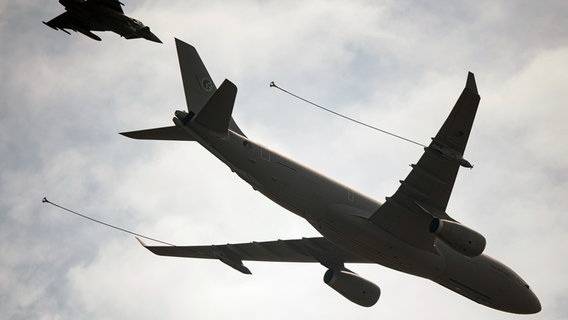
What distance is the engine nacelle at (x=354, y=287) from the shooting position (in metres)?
32.2

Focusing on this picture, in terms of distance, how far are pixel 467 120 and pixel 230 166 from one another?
31.5 feet

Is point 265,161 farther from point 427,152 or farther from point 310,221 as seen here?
point 427,152

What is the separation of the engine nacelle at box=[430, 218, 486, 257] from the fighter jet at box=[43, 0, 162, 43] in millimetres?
14365

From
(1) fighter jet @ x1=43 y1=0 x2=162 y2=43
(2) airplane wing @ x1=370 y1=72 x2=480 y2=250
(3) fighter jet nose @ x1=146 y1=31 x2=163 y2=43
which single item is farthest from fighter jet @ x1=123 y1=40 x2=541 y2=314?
(1) fighter jet @ x1=43 y1=0 x2=162 y2=43

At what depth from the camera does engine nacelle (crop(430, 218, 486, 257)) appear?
25.0 m

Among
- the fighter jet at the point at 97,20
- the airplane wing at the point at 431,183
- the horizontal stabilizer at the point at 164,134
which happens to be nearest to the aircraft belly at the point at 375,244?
the airplane wing at the point at 431,183

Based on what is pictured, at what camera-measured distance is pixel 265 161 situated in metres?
26.6

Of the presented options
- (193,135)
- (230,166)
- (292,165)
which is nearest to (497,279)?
(292,165)

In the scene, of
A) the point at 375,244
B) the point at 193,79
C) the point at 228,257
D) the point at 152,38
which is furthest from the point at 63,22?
the point at 375,244

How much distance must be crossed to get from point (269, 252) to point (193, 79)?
1051 cm

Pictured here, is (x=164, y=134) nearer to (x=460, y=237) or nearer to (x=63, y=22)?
(x=63, y=22)

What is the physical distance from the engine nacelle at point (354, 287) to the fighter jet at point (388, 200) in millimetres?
1441

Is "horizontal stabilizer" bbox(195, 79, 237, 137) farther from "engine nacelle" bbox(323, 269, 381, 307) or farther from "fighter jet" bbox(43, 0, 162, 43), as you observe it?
"engine nacelle" bbox(323, 269, 381, 307)

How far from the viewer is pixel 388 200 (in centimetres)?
2622
